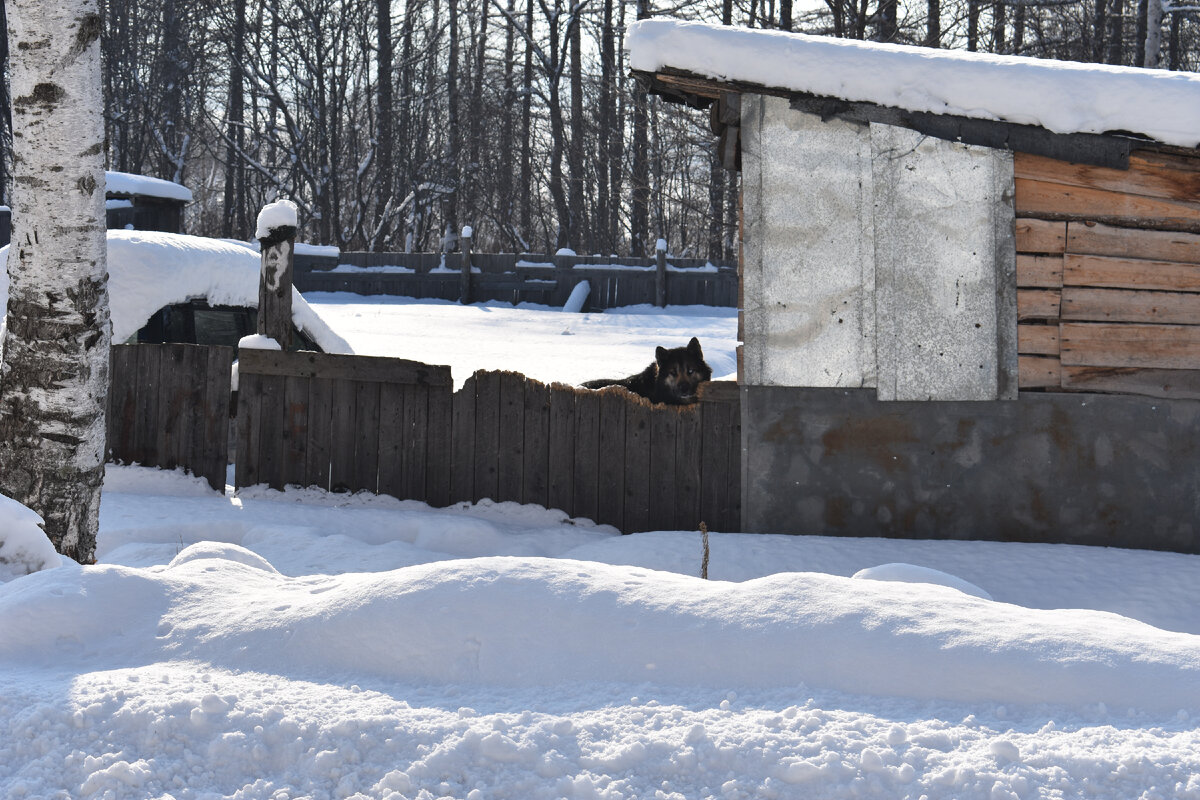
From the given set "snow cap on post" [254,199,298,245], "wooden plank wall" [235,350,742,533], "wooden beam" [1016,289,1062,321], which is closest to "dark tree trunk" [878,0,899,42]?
"wooden beam" [1016,289,1062,321]

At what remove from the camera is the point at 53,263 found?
4.75 meters

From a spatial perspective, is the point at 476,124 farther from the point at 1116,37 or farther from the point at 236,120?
the point at 1116,37

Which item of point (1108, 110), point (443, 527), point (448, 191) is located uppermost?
point (448, 191)

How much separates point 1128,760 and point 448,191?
28708mm

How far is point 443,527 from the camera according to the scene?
663 cm

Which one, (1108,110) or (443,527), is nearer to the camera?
(1108,110)

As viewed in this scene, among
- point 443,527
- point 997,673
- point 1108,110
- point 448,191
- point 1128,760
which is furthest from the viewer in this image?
point 448,191

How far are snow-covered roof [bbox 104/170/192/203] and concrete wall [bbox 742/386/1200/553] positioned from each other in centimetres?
1333

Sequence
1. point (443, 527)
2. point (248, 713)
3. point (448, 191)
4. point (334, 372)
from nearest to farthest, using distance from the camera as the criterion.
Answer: point (248, 713) < point (443, 527) < point (334, 372) < point (448, 191)

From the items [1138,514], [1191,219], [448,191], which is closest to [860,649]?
[1138,514]

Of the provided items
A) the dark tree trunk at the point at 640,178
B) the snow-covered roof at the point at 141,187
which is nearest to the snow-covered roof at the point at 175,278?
the snow-covered roof at the point at 141,187

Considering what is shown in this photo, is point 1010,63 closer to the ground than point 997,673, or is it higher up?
higher up

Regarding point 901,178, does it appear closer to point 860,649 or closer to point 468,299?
point 860,649

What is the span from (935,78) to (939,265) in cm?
116
